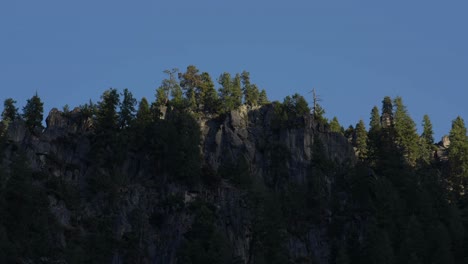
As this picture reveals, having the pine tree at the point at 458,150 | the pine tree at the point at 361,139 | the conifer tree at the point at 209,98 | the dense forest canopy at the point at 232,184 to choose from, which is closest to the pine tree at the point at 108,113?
the dense forest canopy at the point at 232,184

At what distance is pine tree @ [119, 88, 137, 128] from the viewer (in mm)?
125438

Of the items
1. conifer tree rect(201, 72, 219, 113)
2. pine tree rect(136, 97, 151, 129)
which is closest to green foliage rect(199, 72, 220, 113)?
conifer tree rect(201, 72, 219, 113)

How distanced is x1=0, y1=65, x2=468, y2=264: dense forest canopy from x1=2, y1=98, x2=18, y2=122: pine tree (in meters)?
0.22

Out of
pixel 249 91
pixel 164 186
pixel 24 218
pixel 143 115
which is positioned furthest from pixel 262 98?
pixel 24 218

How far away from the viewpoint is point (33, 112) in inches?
4919

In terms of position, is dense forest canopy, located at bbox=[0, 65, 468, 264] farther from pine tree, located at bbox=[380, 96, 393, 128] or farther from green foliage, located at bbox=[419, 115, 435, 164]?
pine tree, located at bbox=[380, 96, 393, 128]

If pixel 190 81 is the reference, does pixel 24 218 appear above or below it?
below

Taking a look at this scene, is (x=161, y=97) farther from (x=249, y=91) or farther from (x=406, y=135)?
(x=406, y=135)

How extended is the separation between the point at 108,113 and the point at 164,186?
15.2 metres

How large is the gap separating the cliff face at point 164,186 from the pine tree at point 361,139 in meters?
11.4

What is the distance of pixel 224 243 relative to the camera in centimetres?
10194

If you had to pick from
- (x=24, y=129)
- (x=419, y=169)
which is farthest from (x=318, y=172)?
(x=24, y=129)

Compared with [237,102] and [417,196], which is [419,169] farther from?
[237,102]

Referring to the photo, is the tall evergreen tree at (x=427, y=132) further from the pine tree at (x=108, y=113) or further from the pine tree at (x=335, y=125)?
the pine tree at (x=108, y=113)
